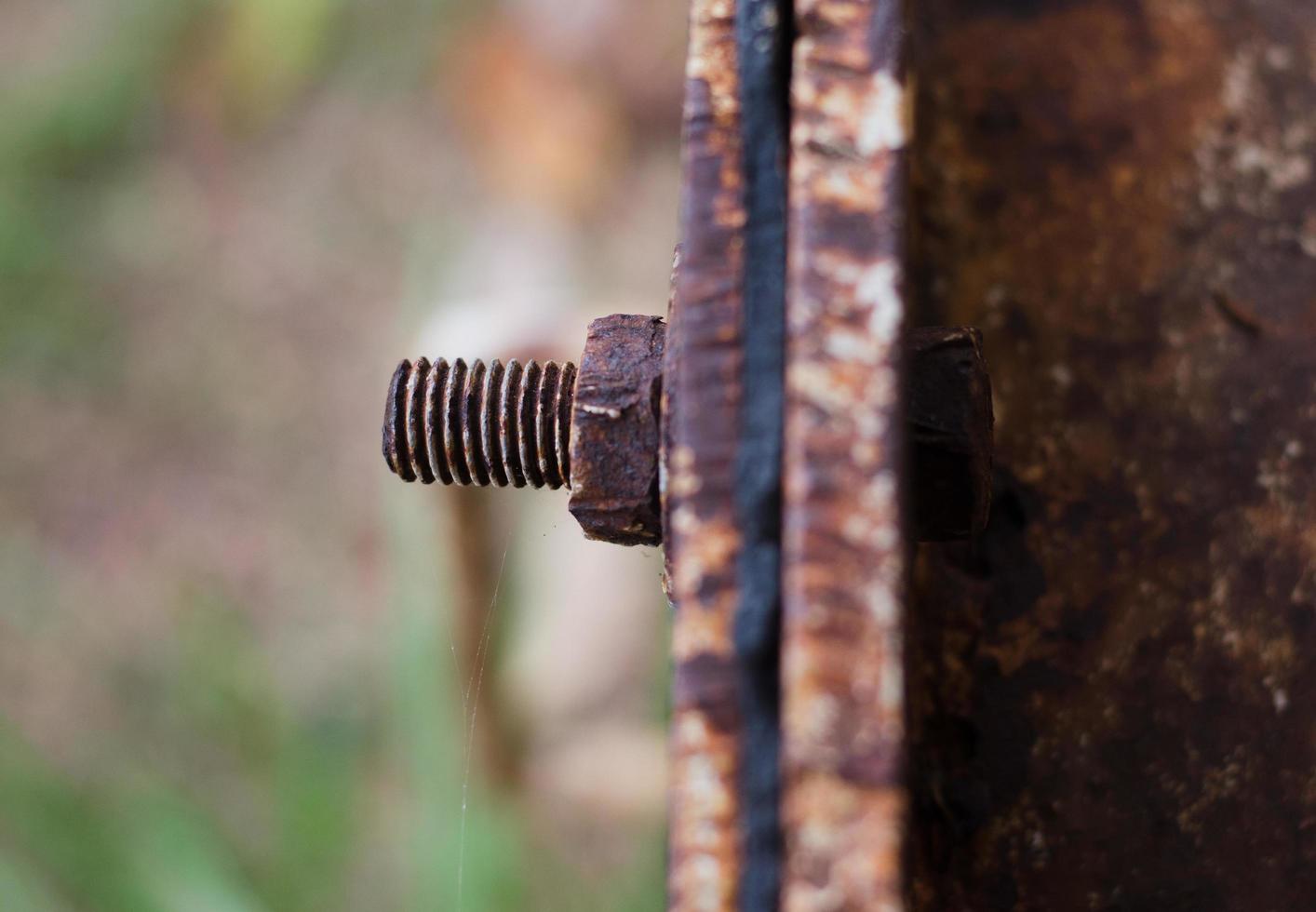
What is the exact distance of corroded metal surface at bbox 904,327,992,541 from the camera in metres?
0.55

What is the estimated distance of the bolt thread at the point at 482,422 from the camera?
0.69 metres

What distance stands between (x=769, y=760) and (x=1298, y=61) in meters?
0.65

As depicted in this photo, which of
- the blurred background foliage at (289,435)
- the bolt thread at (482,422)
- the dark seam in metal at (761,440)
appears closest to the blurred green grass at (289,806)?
the blurred background foliage at (289,435)

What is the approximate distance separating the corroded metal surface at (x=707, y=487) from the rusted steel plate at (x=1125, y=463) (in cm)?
27

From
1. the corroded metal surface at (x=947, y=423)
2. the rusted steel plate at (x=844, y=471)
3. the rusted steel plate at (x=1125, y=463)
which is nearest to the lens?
the rusted steel plate at (x=844, y=471)

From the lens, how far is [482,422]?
708mm

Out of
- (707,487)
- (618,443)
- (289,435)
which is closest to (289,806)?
(289,435)

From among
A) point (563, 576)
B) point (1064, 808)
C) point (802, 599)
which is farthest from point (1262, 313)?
point (563, 576)

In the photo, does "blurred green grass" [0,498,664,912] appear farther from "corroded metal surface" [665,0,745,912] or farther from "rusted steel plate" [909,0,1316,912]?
"corroded metal surface" [665,0,745,912]

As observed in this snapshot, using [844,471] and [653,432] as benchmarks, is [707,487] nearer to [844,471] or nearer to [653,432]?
[844,471]

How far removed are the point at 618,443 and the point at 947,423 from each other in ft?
0.49

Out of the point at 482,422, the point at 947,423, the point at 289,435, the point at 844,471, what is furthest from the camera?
the point at 289,435

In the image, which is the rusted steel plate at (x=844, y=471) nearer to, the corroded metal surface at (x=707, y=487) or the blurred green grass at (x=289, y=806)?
the corroded metal surface at (x=707, y=487)

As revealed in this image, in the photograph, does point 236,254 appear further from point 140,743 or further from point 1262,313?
point 1262,313
